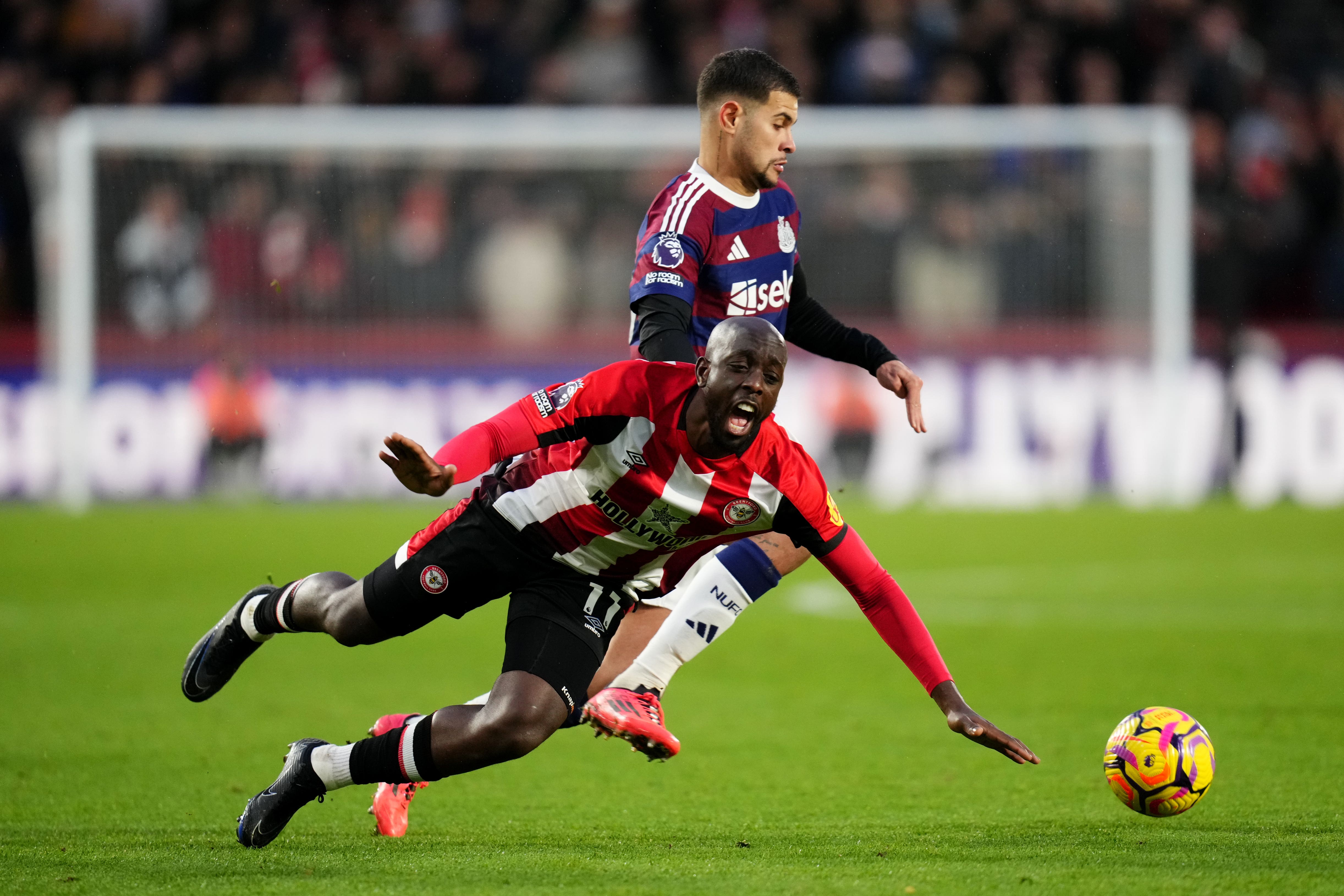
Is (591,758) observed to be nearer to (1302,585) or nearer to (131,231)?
(1302,585)

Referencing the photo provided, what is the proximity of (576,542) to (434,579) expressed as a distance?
1.35ft

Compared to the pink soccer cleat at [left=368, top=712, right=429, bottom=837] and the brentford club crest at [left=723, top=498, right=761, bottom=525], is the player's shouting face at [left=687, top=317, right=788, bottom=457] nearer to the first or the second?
the brentford club crest at [left=723, top=498, right=761, bottom=525]

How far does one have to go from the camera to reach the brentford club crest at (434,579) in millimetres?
4824

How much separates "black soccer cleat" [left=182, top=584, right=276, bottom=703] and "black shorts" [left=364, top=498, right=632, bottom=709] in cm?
62

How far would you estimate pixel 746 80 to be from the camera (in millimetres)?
5414

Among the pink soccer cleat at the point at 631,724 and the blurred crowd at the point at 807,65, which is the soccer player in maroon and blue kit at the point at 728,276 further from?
the blurred crowd at the point at 807,65

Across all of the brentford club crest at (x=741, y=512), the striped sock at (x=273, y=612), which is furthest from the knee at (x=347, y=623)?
the brentford club crest at (x=741, y=512)

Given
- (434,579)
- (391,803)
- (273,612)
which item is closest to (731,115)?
(434,579)

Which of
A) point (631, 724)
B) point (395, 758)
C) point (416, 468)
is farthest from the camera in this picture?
point (395, 758)

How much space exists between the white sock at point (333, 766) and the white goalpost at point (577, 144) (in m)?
12.3

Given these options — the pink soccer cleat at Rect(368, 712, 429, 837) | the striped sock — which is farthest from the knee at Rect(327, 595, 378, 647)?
the pink soccer cleat at Rect(368, 712, 429, 837)

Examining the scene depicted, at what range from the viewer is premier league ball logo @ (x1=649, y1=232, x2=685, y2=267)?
515 cm

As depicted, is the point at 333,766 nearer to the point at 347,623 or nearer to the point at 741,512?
the point at 347,623

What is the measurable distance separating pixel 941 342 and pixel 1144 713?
38.6 ft
